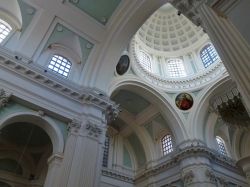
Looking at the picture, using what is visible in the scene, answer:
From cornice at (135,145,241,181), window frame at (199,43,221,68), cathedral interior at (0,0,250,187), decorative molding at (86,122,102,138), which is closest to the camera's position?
cathedral interior at (0,0,250,187)

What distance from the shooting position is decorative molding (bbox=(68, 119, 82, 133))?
31.8 ft

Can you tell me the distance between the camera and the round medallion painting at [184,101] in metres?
16.6

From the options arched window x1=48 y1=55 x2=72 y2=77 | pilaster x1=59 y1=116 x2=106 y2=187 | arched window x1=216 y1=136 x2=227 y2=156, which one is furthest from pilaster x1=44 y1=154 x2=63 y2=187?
arched window x1=216 y1=136 x2=227 y2=156

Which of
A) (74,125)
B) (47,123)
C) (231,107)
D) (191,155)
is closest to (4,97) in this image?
(47,123)

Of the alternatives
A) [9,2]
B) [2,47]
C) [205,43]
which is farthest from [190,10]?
[205,43]

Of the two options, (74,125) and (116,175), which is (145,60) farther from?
(74,125)

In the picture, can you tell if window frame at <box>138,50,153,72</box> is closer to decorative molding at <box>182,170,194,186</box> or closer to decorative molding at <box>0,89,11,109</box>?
decorative molding at <box>182,170,194,186</box>

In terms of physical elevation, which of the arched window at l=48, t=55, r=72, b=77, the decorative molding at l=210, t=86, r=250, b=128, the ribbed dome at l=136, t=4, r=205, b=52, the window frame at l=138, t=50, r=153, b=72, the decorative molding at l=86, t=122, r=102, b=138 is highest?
the ribbed dome at l=136, t=4, r=205, b=52

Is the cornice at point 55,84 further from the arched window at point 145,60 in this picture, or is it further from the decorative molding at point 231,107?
the arched window at point 145,60

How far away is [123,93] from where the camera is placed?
1673 cm

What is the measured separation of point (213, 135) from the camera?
16312 mm

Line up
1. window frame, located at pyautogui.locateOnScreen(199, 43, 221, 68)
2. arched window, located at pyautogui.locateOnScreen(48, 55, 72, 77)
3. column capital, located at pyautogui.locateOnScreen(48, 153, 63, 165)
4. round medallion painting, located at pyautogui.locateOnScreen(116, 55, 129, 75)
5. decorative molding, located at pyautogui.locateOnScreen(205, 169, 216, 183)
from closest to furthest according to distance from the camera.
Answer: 1. column capital, located at pyautogui.locateOnScreen(48, 153, 63, 165)
2. arched window, located at pyautogui.locateOnScreen(48, 55, 72, 77)
3. decorative molding, located at pyautogui.locateOnScreen(205, 169, 216, 183)
4. round medallion painting, located at pyautogui.locateOnScreen(116, 55, 129, 75)
5. window frame, located at pyautogui.locateOnScreen(199, 43, 221, 68)

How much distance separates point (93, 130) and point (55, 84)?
2.63 metres

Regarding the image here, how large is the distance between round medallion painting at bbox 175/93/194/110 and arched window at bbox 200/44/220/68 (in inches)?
124
